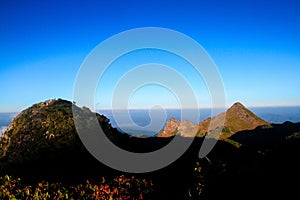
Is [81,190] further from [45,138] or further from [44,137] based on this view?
[44,137]

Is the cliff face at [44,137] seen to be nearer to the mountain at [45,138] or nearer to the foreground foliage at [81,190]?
the mountain at [45,138]

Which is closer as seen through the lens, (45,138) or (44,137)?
(45,138)


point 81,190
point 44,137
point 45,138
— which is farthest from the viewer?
point 44,137

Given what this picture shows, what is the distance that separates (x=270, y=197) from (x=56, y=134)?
161 ft

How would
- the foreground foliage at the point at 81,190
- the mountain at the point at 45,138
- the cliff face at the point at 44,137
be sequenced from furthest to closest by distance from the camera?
the cliff face at the point at 44,137 → the mountain at the point at 45,138 → the foreground foliage at the point at 81,190

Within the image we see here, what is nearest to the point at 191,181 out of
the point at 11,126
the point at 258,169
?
the point at 258,169

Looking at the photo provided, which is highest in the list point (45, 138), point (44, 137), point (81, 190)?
point (81, 190)

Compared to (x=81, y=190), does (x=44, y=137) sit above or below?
below

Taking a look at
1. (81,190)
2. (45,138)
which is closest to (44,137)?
(45,138)

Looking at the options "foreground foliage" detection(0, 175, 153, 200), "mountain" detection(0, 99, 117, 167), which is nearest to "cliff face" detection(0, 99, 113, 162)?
"mountain" detection(0, 99, 117, 167)

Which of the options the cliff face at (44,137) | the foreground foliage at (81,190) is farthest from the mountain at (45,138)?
the foreground foliage at (81,190)

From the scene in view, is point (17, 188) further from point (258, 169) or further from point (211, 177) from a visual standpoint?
point (258, 169)

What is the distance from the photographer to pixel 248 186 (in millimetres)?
10820

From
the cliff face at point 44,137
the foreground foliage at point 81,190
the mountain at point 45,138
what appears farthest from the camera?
the cliff face at point 44,137
